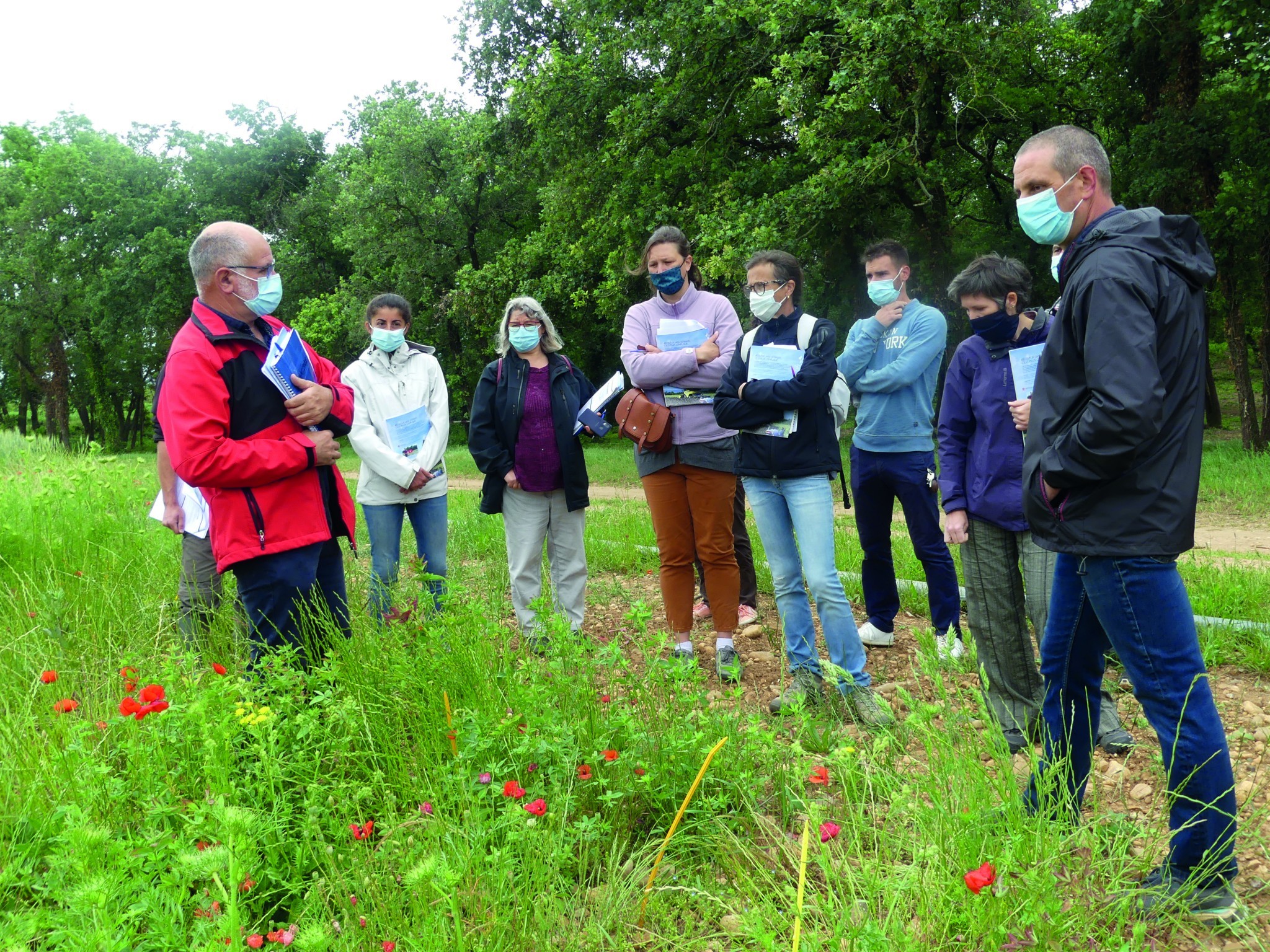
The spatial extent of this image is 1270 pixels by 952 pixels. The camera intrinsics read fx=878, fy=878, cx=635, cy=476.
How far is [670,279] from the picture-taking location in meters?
5.05

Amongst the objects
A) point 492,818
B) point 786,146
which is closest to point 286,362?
point 492,818

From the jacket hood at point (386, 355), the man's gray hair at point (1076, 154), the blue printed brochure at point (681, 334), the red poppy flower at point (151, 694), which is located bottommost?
the red poppy flower at point (151, 694)

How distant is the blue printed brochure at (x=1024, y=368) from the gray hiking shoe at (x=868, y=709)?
1.42 m

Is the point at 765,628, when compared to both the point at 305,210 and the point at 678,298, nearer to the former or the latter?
the point at 678,298

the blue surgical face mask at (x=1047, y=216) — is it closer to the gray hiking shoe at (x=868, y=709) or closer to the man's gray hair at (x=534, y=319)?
the gray hiking shoe at (x=868, y=709)

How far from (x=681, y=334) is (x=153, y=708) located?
11.1ft

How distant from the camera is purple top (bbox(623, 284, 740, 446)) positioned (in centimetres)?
490

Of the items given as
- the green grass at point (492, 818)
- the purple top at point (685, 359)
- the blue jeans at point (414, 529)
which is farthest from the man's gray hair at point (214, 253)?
the purple top at point (685, 359)

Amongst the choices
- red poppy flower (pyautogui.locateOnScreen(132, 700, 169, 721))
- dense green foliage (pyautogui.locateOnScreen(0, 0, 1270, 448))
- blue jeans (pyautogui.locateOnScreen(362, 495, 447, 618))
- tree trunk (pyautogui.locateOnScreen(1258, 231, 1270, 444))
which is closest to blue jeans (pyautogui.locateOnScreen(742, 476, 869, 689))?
blue jeans (pyautogui.locateOnScreen(362, 495, 447, 618))

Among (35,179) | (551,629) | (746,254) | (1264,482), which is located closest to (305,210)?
(35,179)

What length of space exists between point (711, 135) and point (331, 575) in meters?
14.4

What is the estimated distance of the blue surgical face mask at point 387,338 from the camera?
5398mm

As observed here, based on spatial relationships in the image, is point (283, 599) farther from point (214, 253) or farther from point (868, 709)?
point (868, 709)

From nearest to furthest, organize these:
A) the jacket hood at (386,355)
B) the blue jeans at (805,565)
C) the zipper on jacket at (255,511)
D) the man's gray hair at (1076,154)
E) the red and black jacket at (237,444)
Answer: the man's gray hair at (1076,154)
the red and black jacket at (237,444)
the zipper on jacket at (255,511)
the blue jeans at (805,565)
the jacket hood at (386,355)
